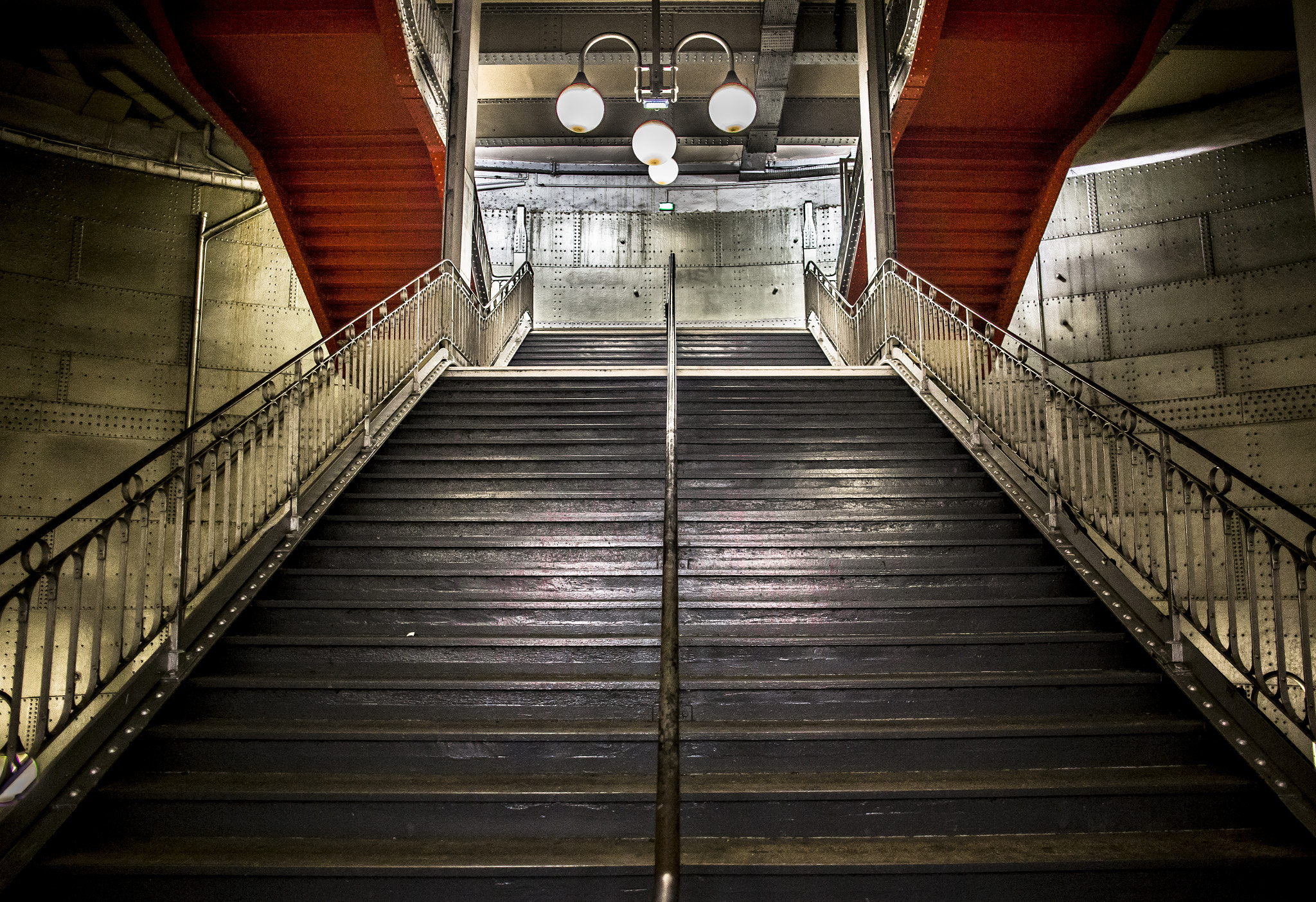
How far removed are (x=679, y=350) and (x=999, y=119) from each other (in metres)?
4.30

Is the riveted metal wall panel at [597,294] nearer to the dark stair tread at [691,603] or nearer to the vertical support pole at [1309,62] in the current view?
the vertical support pole at [1309,62]

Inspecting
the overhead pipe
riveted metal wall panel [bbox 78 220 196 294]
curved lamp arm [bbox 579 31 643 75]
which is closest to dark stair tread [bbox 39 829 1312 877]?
curved lamp arm [bbox 579 31 643 75]

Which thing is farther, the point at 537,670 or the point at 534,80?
the point at 534,80

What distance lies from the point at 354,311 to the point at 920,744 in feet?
30.6

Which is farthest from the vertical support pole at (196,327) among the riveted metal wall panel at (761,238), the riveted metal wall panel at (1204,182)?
the riveted metal wall panel at (1204,182)

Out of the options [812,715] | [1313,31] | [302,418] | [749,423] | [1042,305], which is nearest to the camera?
[812,715]

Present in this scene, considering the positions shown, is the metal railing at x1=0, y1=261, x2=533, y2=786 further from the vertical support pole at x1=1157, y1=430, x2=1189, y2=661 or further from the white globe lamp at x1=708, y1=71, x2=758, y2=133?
the vertical support pole at x1=1157, y1=430, x2=1189, y2=661

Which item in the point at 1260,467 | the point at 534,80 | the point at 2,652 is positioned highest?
the point at 534,80

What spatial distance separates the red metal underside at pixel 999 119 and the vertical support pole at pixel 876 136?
27 cm

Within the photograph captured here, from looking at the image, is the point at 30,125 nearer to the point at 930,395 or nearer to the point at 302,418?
the point at 302,418

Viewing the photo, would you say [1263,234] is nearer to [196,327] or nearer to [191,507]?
[191,507]

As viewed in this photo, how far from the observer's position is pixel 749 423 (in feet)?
20.0

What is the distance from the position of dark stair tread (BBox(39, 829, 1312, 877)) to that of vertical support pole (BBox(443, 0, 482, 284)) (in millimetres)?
7145

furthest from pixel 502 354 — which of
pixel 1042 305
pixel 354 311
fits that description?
pixel 1042 305
